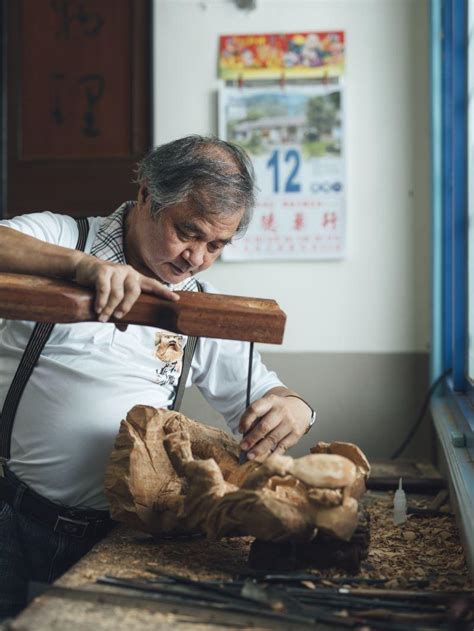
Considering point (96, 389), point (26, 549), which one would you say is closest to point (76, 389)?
point (96, 389)

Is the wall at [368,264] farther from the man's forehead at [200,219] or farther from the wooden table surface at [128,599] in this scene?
the wooden table surface at [128,599]

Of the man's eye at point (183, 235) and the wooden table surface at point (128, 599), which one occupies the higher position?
the man's eye at point (183, 235)

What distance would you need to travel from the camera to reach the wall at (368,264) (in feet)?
10.5

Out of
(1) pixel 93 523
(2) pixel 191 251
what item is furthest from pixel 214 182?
(1) pixel 93 523

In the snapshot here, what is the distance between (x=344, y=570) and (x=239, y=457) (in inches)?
12.8

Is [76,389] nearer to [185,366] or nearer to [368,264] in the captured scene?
[185,366]

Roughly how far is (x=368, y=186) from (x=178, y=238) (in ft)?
5.53

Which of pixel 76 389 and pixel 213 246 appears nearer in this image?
pixel 76 389

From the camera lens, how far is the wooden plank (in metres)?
1.34

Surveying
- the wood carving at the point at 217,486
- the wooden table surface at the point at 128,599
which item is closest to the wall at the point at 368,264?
the wood carving at the point at 217,486

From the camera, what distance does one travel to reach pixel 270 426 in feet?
5.21

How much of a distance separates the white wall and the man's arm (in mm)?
1865

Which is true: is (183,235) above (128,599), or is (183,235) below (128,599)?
above

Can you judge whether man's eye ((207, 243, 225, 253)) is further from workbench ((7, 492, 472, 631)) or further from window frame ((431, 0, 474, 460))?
window frame ((431, 0, 474, 460))
